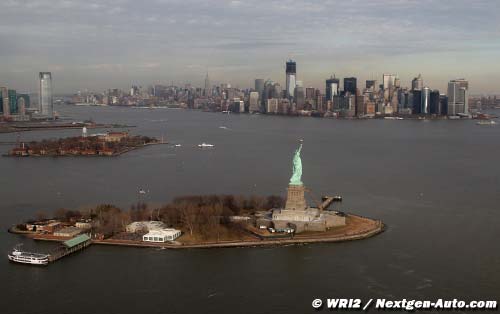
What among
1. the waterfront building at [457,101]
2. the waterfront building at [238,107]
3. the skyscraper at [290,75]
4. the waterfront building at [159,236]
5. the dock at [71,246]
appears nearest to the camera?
the dock at [71,246]

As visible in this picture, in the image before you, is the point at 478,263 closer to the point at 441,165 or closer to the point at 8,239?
the point at 8,239

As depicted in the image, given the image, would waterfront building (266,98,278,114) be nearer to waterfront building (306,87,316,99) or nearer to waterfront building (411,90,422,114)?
waterfront building (306,87,316,99)

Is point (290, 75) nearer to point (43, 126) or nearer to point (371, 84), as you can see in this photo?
point (371, 84)

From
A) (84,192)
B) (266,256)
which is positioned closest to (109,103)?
(84,192)

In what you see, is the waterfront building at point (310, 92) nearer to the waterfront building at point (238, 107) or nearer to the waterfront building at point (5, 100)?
the waterfront building at point (238, 107)

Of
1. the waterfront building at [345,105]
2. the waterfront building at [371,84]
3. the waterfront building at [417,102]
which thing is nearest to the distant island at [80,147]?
the waterfront building at [345,105]

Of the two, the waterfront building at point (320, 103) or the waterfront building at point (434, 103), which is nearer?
the waterfront building at point (434, 103)

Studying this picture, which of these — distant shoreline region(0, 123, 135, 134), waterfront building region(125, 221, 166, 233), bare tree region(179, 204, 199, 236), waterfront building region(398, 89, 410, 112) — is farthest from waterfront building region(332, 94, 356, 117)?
waterfront building region(125, 221, 166, 233)
